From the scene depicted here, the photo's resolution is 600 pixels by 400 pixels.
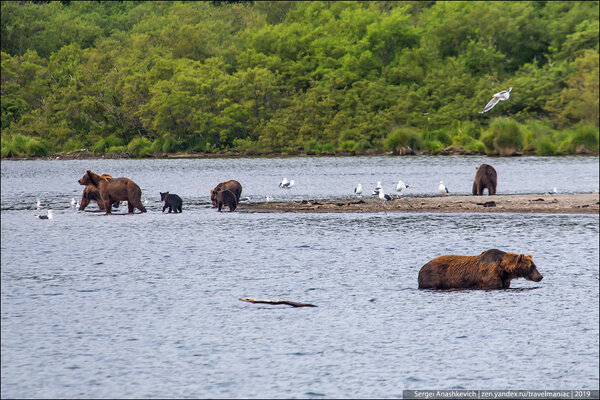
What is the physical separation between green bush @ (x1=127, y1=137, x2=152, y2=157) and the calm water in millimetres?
68452

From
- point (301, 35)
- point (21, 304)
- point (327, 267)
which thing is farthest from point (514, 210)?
point (301, 35)

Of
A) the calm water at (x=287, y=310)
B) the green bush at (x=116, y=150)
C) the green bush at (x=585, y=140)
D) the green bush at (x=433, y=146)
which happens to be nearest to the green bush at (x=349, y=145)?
the green bush at (x=433, y=146)

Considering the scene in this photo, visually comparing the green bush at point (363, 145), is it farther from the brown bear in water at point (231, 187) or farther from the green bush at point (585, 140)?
the brown bear in water at point (231, 187)

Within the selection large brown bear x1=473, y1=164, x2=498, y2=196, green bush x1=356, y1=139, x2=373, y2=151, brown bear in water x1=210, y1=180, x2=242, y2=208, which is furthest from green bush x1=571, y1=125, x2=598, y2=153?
brown bear in water x1=210, y1=180, x2=242, y2=208

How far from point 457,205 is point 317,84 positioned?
68199 mm

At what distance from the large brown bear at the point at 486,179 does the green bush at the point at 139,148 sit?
222ft

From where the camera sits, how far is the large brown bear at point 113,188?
106 ft

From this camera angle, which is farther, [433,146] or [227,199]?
[433,146]

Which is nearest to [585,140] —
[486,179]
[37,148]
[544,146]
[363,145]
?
[544,146]

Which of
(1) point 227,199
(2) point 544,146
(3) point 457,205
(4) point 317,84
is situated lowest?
(3) point 457,205

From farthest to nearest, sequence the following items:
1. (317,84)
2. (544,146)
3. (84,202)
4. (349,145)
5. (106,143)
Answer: (106,143)
(317,84)
(349,145)
(544,146)
(84,202)

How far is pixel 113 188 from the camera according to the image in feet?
107

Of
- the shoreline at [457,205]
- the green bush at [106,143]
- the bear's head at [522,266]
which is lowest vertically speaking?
the bear's head at [522,266]

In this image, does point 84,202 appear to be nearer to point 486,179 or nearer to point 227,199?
point 227,199
